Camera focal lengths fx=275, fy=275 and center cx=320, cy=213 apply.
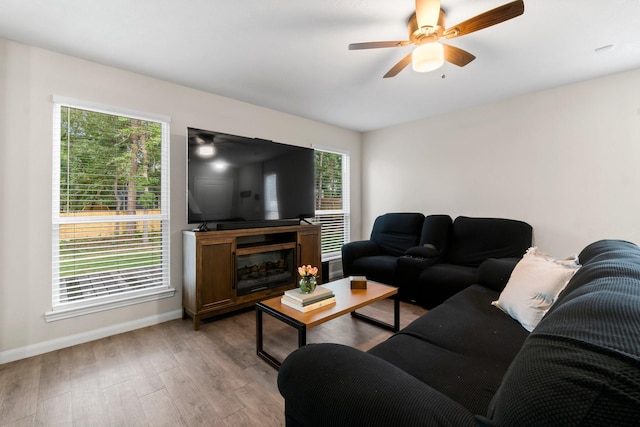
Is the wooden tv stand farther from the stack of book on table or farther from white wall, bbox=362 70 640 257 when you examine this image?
white wall, bbox=362 70 640 257

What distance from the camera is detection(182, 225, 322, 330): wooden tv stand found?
8.54ft

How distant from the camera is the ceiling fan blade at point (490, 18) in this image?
1.40m

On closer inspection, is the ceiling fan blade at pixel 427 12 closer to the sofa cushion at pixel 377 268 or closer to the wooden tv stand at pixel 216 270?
the wooden tv stand at pixel 216 270

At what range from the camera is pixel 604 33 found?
2.00 metres

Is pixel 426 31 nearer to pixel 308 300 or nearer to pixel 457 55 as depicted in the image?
pixel 457 55

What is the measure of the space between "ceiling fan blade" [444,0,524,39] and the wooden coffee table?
190cm

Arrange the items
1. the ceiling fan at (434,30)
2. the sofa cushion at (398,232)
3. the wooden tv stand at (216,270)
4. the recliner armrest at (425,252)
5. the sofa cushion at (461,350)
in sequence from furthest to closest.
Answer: the sofa cushion at (398,232) → the recliner armrest at (425,252) → the wooden tv stand at (216,270) → the ceiling fan at (434,30) → the sofa cushion at (461,350)

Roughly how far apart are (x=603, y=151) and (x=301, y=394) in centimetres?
362

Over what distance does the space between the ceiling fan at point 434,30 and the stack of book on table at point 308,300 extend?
1728 millimetres

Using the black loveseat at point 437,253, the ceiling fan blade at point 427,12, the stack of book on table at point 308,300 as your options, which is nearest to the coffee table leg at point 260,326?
the stack of book on table at point 308,300

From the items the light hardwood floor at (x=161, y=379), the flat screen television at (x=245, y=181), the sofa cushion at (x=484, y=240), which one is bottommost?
the light hardwood floor at (x=161, y=379)

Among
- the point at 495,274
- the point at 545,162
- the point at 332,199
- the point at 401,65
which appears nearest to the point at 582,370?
the point at 495,274

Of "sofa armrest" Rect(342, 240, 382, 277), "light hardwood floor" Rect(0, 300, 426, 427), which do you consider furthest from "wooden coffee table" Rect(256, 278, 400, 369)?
"sofa armrest" Rect(342, 240, 382, 277)

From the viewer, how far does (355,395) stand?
0.75m
